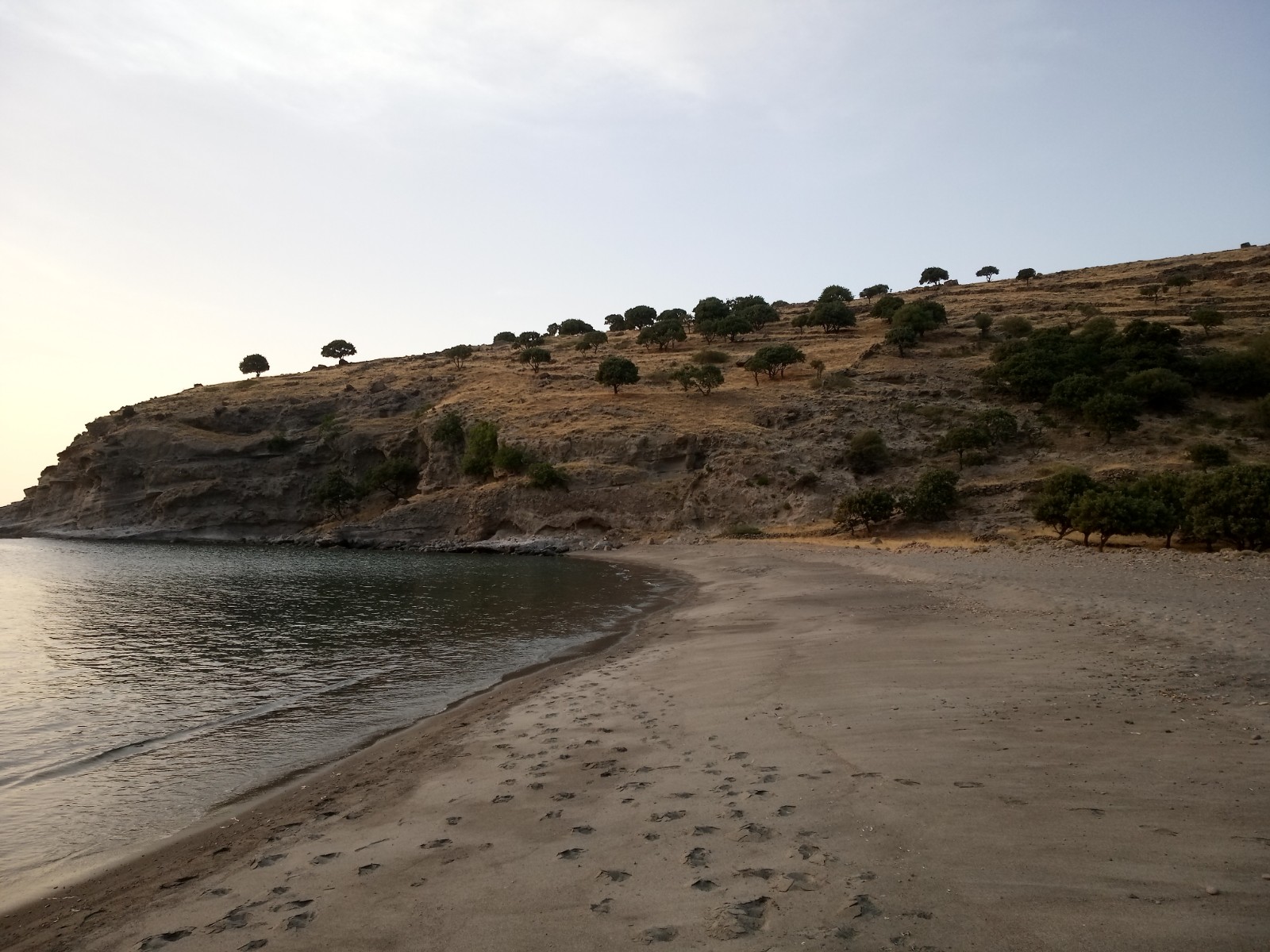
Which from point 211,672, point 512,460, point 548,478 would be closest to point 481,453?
point 512,460

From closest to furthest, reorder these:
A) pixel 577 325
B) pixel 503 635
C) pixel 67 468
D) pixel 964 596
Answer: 1. pixel 964 596
2. pixel 503 635
3. pixel 67 468
4. pixel 577 325

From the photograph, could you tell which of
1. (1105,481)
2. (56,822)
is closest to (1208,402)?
(1105,481)

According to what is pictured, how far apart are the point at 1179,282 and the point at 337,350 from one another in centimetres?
12462

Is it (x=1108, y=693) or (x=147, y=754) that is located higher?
(x=147, y=754)

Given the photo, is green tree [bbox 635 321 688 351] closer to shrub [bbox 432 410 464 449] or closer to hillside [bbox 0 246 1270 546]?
hillside [bbox 0 246 1270 546]

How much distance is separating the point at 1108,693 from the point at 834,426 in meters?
53.8

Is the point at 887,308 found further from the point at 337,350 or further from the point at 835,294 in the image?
the point at 337,350

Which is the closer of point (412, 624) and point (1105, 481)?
point (412, 624)

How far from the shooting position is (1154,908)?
189 inches

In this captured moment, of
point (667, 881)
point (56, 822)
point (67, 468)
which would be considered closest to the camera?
point (667, 881)

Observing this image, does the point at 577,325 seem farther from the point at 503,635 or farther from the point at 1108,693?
the point at 1108,693

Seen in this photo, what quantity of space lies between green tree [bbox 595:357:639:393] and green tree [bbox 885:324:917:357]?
88.9 ft

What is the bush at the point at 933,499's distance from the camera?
4553cm

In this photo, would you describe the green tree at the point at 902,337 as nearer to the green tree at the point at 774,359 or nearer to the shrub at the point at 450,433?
the green tree at the point at 774,359
